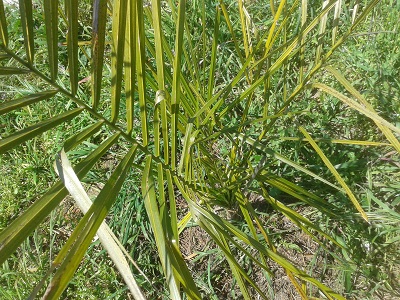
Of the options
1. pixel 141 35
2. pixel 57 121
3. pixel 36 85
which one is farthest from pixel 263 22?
pixel 57 121

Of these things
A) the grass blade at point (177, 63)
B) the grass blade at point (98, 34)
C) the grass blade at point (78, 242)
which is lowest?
the grass blade at point (78, 242)

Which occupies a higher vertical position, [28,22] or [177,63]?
[28,22]

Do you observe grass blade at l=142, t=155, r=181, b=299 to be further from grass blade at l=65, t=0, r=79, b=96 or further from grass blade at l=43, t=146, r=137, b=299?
grass blade at l=65, t=0, r=79, b=96

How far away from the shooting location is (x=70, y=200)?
1607 millimetres

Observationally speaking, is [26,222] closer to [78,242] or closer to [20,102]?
[78,242]

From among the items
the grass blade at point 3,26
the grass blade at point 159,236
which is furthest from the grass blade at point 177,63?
the grass blade at point 3,26

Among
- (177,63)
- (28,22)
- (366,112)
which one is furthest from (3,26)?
(366,112)

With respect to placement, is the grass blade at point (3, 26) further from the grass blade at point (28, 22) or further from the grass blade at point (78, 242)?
the grass blade at point (78, 242)

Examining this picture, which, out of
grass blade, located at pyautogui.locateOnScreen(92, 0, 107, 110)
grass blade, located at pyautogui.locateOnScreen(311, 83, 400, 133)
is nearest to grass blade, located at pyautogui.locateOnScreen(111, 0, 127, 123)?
grass blade, located at pyautogui.locateOnScreen(92, 0, 107, 110)

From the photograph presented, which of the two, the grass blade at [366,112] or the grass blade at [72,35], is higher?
the grass blade at [72,35]

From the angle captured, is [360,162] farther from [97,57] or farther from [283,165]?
[97,57]

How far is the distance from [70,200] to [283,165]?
2.42 feet

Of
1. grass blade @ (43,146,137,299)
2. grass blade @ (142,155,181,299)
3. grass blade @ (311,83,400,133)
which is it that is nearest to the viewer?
grass blade @ (43,146,137,299)

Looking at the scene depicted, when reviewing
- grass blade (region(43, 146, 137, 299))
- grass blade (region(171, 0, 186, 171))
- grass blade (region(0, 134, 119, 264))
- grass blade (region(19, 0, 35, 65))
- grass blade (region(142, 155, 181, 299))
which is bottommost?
grass blade (region(142, 155, 181, 299))
